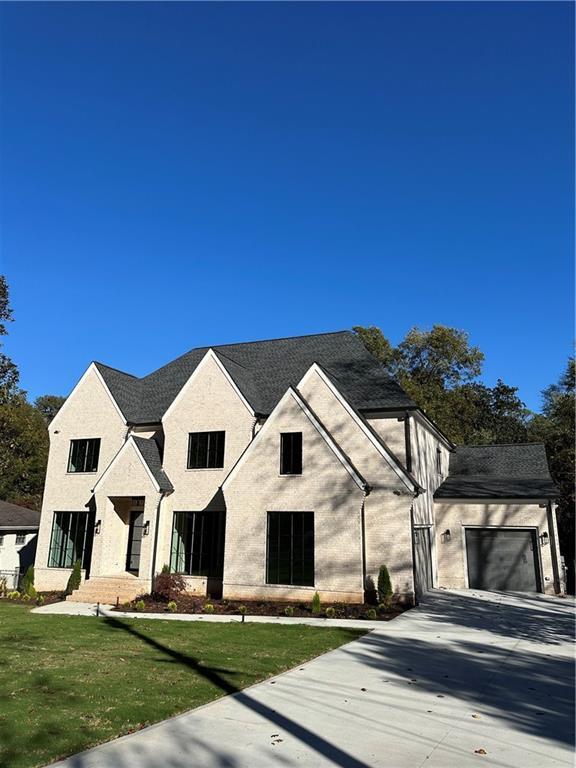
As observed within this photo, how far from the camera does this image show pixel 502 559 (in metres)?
22.4

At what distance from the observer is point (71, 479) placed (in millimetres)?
24391

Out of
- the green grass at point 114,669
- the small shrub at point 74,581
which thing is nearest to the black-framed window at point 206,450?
the small shrub at point 74,581

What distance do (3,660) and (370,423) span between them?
15.2 metres

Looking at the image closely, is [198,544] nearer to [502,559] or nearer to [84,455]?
[84,455]

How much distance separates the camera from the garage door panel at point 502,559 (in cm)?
2188

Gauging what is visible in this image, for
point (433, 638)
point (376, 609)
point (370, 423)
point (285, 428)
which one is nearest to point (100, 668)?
point (433, 638)

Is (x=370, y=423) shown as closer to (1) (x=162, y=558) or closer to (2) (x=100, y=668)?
(1) (x=162, y=558)

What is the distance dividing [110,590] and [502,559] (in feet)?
52.2

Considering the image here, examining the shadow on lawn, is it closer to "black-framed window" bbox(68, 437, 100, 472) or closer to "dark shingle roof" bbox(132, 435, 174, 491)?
"dark shingle roof" bbox(132, 435, 174, 491)

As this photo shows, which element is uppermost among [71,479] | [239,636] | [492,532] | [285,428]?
[285,428]

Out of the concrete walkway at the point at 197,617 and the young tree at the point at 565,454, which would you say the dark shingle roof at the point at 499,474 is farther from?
the concrete walkway at the point at 197,617

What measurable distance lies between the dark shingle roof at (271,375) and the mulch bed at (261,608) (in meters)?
7.49

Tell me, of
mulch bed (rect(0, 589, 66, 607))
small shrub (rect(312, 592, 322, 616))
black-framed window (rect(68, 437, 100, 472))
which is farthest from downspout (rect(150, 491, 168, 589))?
small shrub (rect(312, 592, 322, 616))

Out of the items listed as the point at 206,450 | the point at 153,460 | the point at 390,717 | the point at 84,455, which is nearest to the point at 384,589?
the point at 206,450
